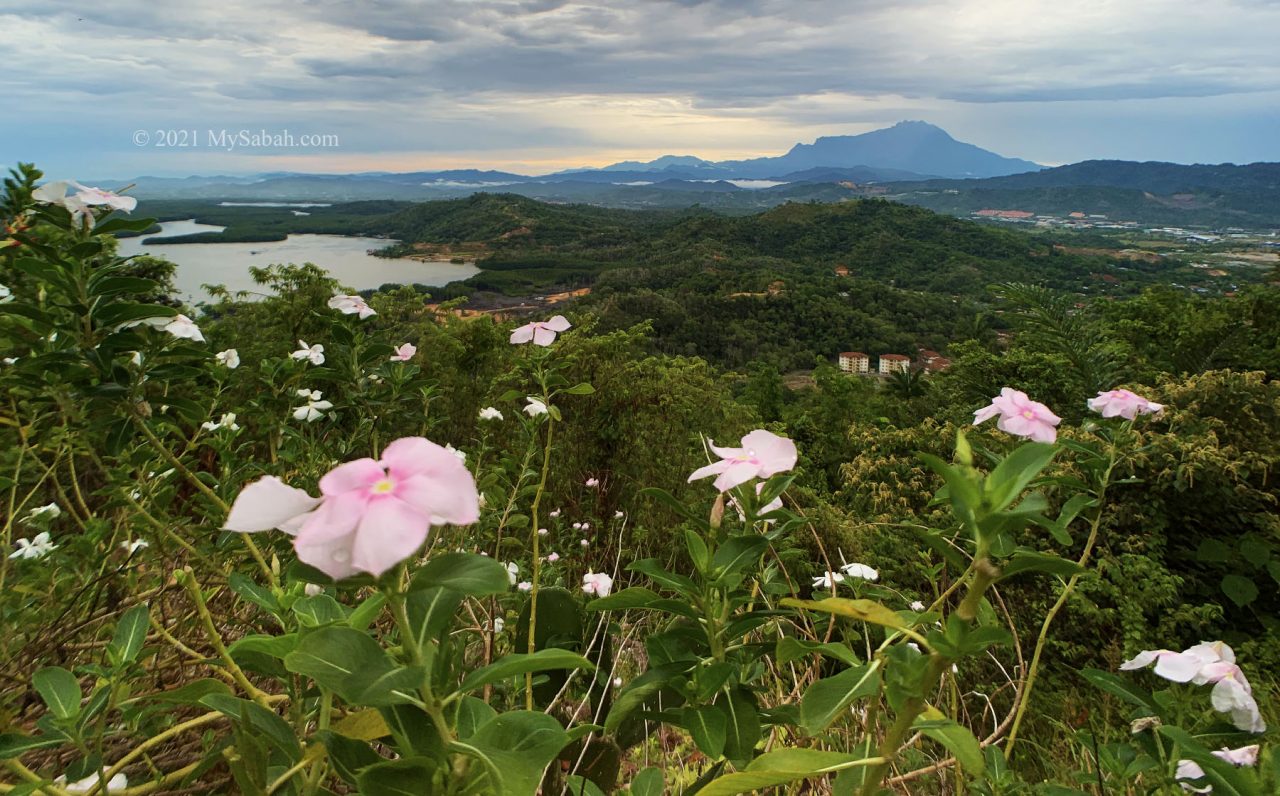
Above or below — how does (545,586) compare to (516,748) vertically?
below

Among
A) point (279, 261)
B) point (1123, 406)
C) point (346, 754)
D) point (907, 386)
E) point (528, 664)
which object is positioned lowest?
point (907, 386)

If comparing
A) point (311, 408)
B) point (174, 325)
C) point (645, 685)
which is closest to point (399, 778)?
point (645, 685)

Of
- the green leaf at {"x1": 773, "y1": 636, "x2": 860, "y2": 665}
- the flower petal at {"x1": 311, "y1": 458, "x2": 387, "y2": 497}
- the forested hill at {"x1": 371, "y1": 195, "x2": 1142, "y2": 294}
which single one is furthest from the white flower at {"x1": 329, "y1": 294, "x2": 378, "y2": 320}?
the forested hill at {"x1": 371, "y1": 195, "x2": 1142, "y2": 294}

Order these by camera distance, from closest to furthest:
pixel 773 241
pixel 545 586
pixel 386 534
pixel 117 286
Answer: pixel 386 534 → pixel 117 286 → pixel 545 586 → pixel 773 241

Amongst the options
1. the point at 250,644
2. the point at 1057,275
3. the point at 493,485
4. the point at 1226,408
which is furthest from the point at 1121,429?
the point at 1057,275

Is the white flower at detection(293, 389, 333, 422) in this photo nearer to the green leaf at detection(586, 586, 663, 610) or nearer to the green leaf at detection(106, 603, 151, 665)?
the green leaf at detection(106, 603, 151, 665)

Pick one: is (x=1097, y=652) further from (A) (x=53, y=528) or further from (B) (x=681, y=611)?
(A) (x=53, y=528)

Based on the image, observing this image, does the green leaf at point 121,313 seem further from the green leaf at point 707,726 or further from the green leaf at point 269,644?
the green leaf at point 707,726

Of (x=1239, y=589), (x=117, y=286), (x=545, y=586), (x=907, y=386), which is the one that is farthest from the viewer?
(x=907, y=386)

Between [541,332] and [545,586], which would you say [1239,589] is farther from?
[541,332]
